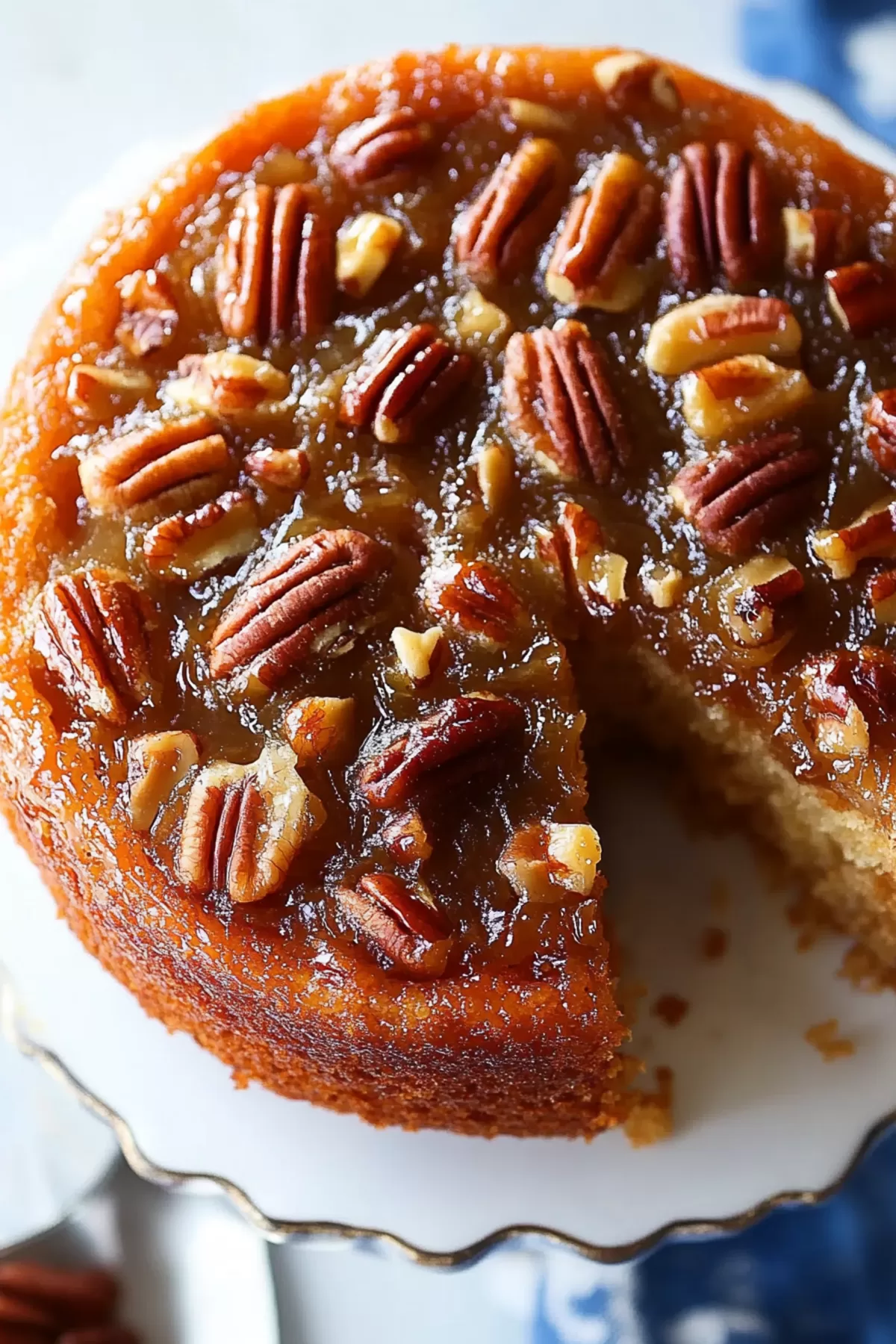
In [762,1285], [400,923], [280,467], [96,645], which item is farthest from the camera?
[762,1285]

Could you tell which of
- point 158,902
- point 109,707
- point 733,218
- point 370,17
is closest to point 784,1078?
point 158,902

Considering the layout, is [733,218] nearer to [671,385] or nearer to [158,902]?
[671,385]

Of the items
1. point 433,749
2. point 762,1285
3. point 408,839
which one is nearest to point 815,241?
→ point 433,749

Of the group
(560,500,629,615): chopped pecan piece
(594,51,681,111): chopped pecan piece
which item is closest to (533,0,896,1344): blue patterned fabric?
(560,500,629,615): chopped pecan piece

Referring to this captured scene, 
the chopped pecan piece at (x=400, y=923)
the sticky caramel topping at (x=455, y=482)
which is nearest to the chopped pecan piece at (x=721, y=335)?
the sticky caramel topping at (x=455, y=482)

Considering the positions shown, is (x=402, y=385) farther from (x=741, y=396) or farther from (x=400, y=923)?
(x=400, y=923)

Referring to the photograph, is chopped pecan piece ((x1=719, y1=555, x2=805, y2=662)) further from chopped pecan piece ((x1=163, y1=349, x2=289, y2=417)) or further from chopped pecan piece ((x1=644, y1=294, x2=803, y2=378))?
chopped pecan piece ((x1=163, y1=349, x2=289, y2=417))
